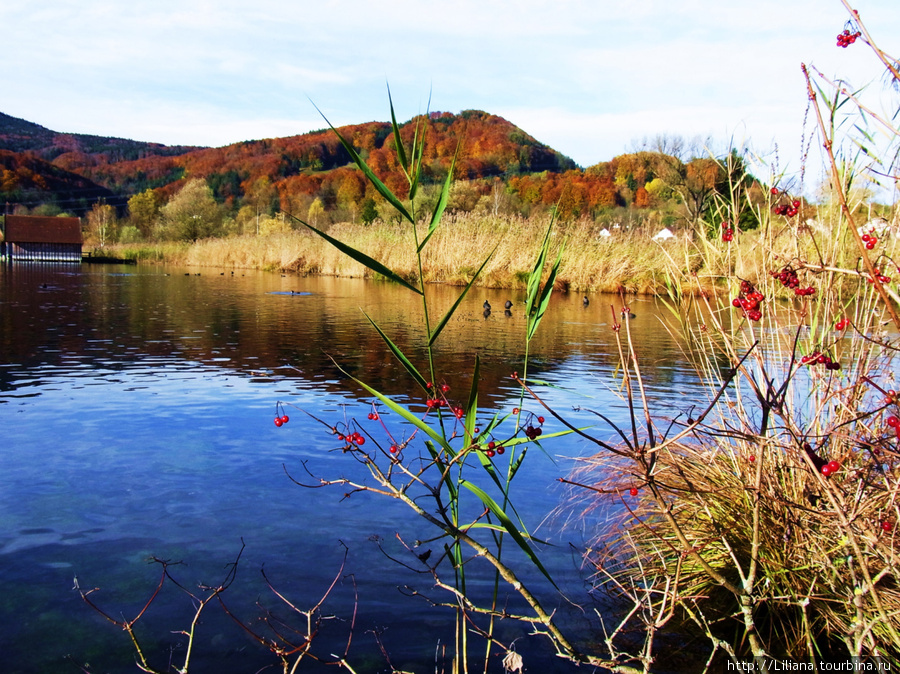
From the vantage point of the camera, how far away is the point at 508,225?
26.4 metres

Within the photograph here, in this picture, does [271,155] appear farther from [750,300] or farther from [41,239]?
[750,300]

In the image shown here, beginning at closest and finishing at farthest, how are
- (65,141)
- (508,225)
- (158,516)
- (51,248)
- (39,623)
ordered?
(39,623), (158,516), (508,225), (51,248), (65,141)

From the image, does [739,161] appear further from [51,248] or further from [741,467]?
[51,248]

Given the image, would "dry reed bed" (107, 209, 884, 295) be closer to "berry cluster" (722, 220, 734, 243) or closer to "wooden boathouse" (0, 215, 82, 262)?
"berry cluster" (722, 220, 734, 243)

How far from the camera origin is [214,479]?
525 centimetres

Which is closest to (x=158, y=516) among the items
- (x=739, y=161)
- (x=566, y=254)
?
(x=739, y=161)

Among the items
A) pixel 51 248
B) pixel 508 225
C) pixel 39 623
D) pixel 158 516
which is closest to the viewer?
pixel 39 623

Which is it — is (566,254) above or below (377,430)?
above

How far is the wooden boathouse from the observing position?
174 feet

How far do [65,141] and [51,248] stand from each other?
3560 inches

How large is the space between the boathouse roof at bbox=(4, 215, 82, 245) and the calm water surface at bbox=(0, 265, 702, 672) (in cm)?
4632

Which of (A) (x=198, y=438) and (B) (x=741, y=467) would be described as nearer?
(B) (x=741, y=467)

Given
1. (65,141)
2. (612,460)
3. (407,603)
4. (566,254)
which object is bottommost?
(407,603)

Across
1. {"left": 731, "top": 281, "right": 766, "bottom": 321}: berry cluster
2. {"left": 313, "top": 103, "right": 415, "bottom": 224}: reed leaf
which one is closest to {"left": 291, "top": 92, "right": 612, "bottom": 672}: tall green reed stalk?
{"left": 313, "top": 103, "right": 415, "bottom": 224}: reed leaf
